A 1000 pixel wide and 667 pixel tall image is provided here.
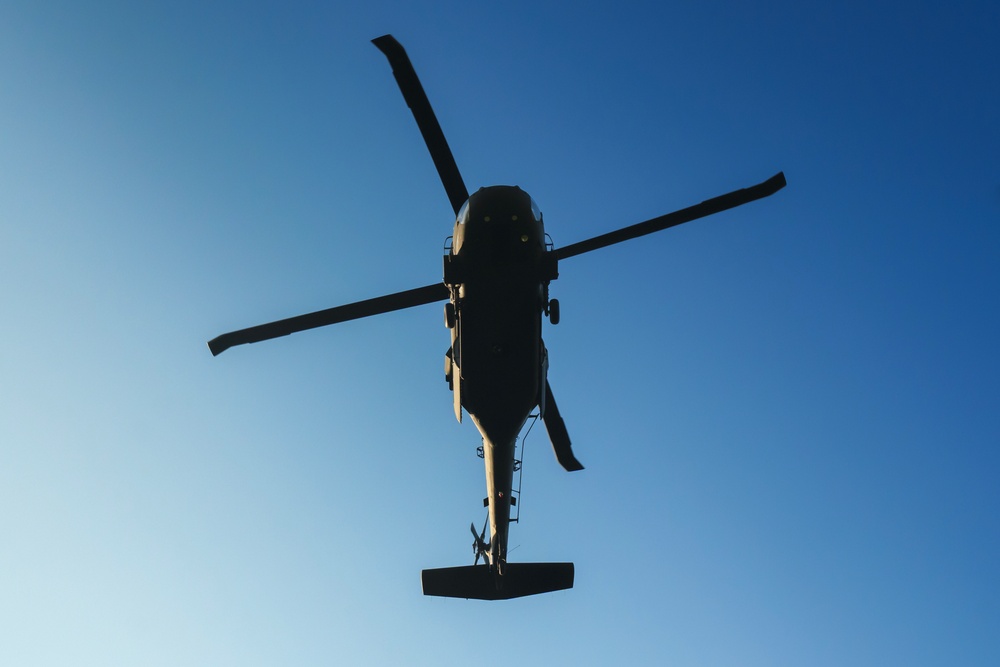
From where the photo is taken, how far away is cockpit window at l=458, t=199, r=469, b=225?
12009 mm

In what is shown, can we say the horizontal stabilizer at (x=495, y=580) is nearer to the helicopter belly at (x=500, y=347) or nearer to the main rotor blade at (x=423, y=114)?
the helicopter belly at (x=500, y=347)

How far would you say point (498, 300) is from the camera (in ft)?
38.7

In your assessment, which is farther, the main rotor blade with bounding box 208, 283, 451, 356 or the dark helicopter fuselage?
the main rotor blade with bounding box 208, 283, 451, 356

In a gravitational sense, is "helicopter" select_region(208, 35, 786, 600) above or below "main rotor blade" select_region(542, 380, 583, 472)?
above

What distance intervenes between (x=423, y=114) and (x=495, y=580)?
9264 mm

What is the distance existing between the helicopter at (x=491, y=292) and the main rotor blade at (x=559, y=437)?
1.72 metres

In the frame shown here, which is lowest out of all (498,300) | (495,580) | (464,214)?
(495,580)

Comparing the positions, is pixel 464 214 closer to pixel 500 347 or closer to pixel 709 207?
pixel 500 347

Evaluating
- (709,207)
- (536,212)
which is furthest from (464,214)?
(709,207)

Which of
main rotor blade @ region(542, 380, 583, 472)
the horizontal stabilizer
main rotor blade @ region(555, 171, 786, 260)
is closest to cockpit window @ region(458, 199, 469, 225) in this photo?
main rotor blade @ region(555, 171, 786, 260)

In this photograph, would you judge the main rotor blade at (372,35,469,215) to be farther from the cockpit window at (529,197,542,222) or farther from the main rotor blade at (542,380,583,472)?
the main rotor blade at (542,380,583,472)

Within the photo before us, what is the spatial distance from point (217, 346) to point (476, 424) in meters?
4.75

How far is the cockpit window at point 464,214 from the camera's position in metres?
Result: 12.0

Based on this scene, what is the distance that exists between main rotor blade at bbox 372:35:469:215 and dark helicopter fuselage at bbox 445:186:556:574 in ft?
3.21
